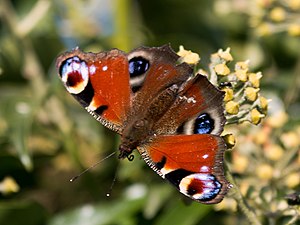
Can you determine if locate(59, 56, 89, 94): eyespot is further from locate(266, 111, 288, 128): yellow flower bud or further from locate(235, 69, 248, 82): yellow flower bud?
locate(266, 111, 288, 128): yellow flower bud

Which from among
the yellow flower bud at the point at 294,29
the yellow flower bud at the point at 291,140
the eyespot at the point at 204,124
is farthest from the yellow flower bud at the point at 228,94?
the yellow flower bud at the point at 294,29

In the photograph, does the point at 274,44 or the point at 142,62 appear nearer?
the point at 142,62

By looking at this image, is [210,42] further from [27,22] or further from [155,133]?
[155,133]

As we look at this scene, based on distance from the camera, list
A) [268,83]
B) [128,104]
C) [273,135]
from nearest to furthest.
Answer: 1. [128,104]
2. [273,135]
3. [268,83]

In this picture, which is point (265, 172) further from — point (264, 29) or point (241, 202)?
point (264, 29)

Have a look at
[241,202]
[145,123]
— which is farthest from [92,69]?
A: [241,202]

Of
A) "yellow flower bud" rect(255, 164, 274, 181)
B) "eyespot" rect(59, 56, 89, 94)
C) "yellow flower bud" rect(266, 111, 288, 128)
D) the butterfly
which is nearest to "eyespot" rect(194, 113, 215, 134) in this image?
the butterfly

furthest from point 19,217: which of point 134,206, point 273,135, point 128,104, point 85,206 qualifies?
point 273,135
